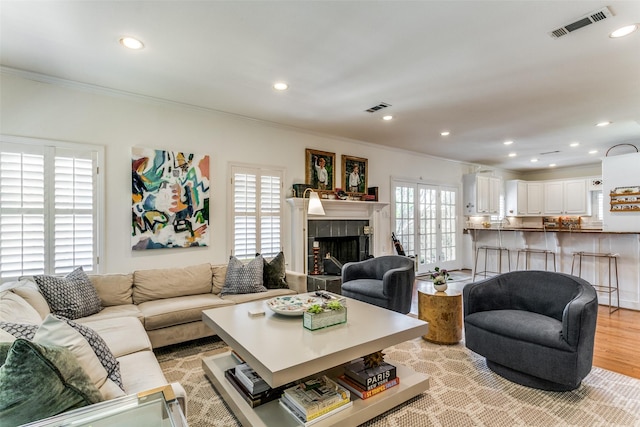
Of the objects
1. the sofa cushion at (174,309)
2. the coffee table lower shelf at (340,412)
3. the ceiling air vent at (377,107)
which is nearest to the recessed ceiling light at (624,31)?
the ceiling air vent at (377,107)

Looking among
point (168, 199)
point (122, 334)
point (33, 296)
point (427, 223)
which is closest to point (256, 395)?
point (122, 334)

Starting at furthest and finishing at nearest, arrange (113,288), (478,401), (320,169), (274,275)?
(320,169), (274,275), (113,288), (478,401)

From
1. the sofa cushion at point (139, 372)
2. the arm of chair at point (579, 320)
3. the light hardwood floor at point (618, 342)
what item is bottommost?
the light hardwood floor at point (618, 342)

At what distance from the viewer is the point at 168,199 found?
12.4 feet

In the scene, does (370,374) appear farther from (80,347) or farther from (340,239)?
(340,239)

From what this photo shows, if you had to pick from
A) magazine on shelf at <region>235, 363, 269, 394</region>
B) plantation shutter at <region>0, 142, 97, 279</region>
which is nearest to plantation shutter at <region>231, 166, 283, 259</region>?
plantation shutter at <region>0, 142, 97, 279</region>

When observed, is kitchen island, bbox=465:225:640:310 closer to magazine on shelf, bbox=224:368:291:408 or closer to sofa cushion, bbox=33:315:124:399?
magazine on shelf, bbox=224:368:291:408

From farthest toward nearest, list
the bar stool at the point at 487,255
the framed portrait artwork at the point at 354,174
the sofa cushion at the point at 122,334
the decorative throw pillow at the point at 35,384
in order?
→ the bar stool at the point at 487,255 → the framed portrait artwork at the point at 354,174 → the sofa cushion at the point at 122,334 → the decorative throw pillow at the point at 35,384

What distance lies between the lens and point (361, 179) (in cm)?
579

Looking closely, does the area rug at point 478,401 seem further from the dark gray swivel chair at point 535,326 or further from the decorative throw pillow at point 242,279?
the decorative throw pillow at point 242,279

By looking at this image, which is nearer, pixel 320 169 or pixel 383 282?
pixel 383 282

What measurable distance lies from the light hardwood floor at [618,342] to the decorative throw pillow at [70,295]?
338cm

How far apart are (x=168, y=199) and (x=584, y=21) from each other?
4.18 meters

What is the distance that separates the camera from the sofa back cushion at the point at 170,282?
3.27m
